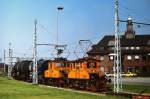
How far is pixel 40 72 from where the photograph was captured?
195 ft

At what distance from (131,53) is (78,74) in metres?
65.8

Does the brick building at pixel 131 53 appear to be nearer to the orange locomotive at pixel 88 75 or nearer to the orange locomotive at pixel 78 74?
the orange locomotive at pixel 78 74

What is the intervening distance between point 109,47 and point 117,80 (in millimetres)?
79325

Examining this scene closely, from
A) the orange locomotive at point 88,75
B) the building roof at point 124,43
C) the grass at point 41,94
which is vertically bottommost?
the grass at point 41,94

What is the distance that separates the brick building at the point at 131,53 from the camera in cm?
10831

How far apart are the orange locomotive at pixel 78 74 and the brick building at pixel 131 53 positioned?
52383mm

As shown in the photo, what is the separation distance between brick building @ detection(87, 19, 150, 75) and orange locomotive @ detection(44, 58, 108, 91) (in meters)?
52.4

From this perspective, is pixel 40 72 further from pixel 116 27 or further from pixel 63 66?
pixel 116 27

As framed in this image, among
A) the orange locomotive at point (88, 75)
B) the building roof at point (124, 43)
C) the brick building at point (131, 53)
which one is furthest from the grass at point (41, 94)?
the building roof at point (124, 43)

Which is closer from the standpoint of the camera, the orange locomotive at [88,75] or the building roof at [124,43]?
the orange locomotive at [88,75]

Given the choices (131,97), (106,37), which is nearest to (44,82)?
(131,97)

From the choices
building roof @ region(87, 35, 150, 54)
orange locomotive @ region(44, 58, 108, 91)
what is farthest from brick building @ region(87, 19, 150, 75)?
orange locomotive @ region(44, 58, 108, 91)

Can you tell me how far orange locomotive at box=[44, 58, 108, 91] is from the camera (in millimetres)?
43938

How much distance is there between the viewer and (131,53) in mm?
110500
